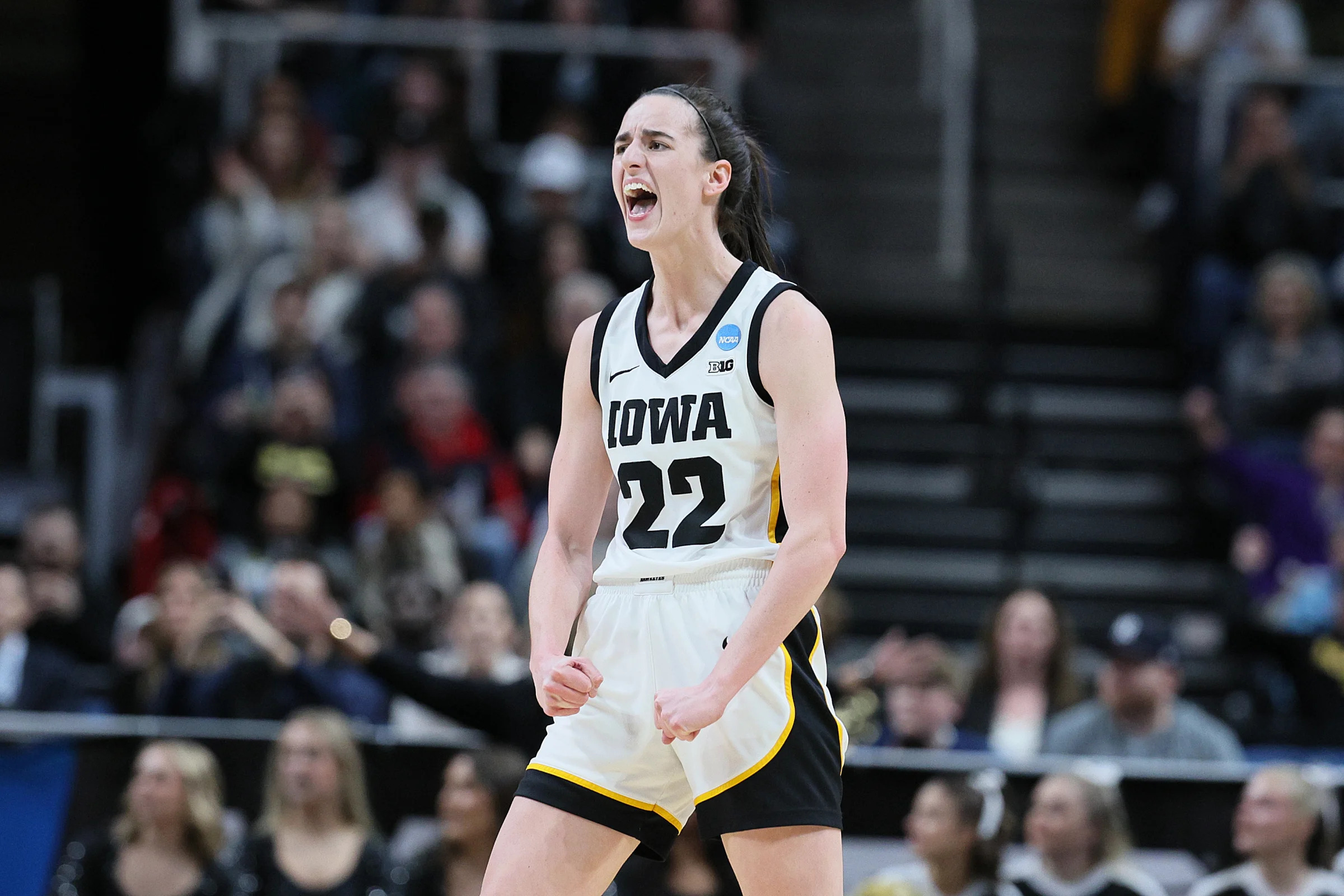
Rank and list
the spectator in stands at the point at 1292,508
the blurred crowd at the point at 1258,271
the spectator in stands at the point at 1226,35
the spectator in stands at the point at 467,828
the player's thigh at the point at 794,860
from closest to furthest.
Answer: the player's thigh at the point at 794,860
the spectator in stands at the point at 467,828
the blurred crowd at the point at 1258,271
the spectator in stands at the point at 1292,508
the spectator in stands at the point at 1226,35

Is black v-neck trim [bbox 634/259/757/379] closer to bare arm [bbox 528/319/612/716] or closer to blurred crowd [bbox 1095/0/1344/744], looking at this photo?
bare arm [bbox 528/319/612/716]

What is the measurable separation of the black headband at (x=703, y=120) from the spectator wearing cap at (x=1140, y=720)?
14.2 ft

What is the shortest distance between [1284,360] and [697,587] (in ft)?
24.2

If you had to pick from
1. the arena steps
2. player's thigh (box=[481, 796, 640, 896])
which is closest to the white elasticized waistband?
player's thigh (box=[481, 796, 640, 896])

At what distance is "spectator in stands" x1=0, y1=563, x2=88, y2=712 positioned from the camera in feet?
27.9

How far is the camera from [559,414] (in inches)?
433

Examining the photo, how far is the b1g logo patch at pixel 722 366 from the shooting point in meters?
4.27

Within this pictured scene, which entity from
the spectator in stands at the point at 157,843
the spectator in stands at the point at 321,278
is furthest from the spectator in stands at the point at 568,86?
the spectator in stands at the point at 157,843

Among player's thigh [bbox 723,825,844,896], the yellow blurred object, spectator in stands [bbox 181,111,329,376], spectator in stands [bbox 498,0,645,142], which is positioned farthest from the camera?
the yellow blurred object

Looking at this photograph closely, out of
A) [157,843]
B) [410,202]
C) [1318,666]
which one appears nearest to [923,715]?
[1318,666]

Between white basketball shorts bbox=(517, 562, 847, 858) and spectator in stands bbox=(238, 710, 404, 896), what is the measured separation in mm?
3111

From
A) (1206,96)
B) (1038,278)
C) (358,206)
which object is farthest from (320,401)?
(1206,96)

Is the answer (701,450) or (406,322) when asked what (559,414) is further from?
(701,450)

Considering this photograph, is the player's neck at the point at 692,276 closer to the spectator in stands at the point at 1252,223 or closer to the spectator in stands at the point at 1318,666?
the spectator in stands at the point at 1318,666
